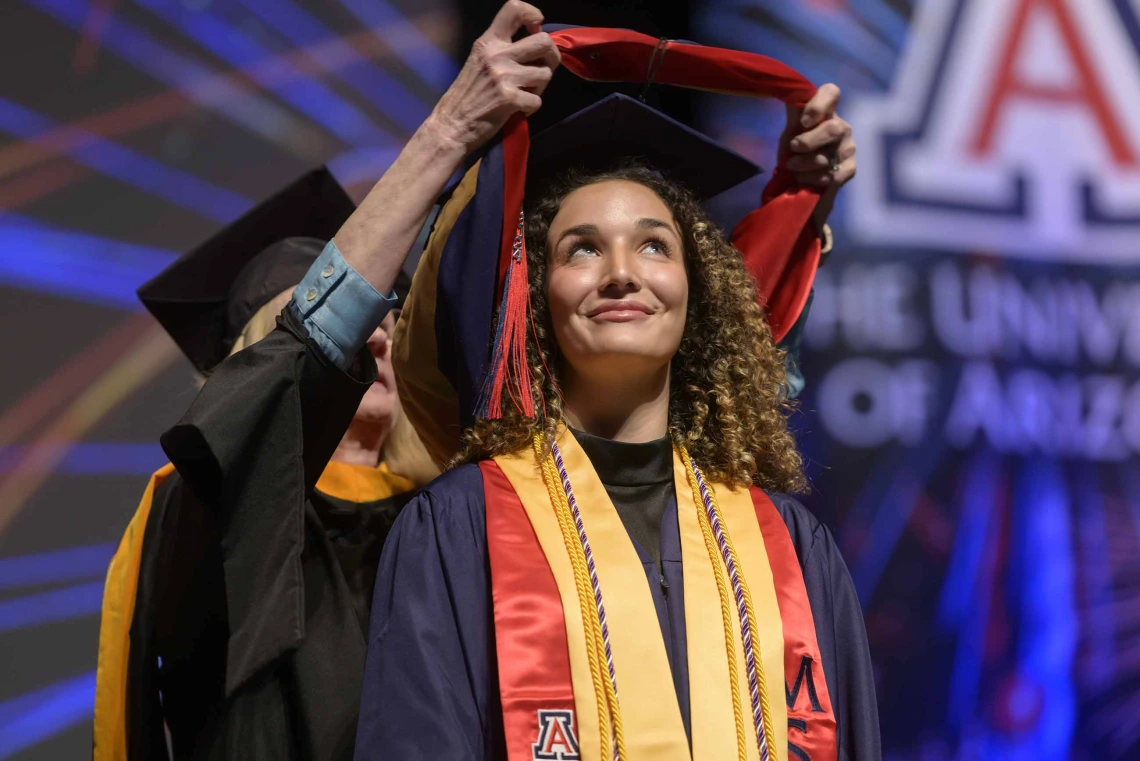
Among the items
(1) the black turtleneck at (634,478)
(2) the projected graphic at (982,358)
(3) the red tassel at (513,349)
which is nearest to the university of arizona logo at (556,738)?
(1) the black turtleneck at (634,478)

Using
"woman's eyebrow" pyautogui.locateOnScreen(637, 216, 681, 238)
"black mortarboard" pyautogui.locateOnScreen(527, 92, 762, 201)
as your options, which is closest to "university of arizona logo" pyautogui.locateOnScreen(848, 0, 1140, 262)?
"black mortarboard" pyautogui.locateOnScreen(527, 92, 762, 201)

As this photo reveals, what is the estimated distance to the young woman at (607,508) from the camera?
4.91 feet

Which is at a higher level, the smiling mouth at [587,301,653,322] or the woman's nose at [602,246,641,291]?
the woman's nose at [602,246,641,291]

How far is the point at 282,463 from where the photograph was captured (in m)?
1.63

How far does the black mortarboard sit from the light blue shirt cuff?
0.42 metres

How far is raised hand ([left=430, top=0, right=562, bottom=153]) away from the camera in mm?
1694

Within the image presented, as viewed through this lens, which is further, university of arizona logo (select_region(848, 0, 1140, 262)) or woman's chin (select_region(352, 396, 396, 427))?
university of arizona logo (select_region(848, 0, 1140, 262))

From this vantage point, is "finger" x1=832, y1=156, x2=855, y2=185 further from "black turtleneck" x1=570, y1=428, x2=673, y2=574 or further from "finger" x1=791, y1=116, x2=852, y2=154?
"black turtleneck" x1=570, y1=428, x2=673, y2=574

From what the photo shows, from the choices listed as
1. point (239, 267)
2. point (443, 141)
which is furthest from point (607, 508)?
Result: point (239, 267)

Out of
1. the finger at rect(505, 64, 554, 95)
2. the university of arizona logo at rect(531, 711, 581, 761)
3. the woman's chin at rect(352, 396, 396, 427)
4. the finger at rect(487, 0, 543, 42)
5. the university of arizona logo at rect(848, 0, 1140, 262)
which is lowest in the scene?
the university of arizona logo at rect(531, 711, 581, 761)

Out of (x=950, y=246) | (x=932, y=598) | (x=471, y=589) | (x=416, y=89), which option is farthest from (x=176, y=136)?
(x=932, y=598)

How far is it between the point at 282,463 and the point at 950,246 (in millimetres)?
1935

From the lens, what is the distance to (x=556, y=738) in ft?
4.82

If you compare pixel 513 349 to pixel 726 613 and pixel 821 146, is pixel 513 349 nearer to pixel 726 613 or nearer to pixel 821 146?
pixel 726 613
